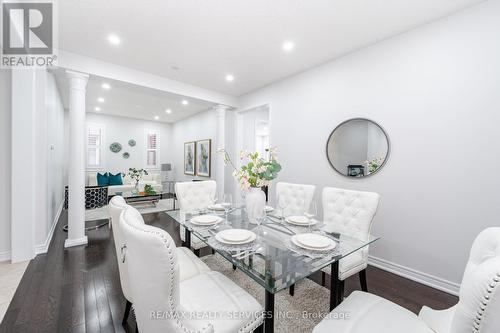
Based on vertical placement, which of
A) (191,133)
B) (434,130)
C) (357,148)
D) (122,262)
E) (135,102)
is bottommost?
(122,262)

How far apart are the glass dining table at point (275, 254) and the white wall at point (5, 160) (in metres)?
2.36

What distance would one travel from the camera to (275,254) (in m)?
1.32

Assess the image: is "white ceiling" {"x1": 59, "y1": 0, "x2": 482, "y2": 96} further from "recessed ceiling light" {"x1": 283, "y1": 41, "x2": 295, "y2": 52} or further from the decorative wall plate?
the decorative wall plate

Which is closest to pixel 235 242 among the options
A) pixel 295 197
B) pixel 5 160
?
pixel 295 197

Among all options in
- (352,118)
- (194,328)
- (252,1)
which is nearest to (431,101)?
(352,118)

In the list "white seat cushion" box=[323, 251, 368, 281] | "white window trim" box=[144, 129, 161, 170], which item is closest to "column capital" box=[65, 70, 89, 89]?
"white seat cushion" box=[323, 251, 368, 281]

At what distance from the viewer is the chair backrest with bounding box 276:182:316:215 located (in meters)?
2.46

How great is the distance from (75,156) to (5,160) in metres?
0.65

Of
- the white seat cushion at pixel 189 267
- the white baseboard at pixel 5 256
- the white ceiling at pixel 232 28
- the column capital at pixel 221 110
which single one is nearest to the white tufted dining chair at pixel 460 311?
the white seat cushion at pixel 189 267

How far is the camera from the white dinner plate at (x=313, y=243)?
1.34m

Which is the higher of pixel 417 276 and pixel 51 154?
pixel 51 154

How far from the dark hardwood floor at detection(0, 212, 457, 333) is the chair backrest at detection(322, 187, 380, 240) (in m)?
0.66

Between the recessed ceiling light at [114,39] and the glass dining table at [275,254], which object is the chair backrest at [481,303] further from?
the recessed ceiling light at [114,39]

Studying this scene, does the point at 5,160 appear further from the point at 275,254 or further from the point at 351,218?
the point at 351,218
